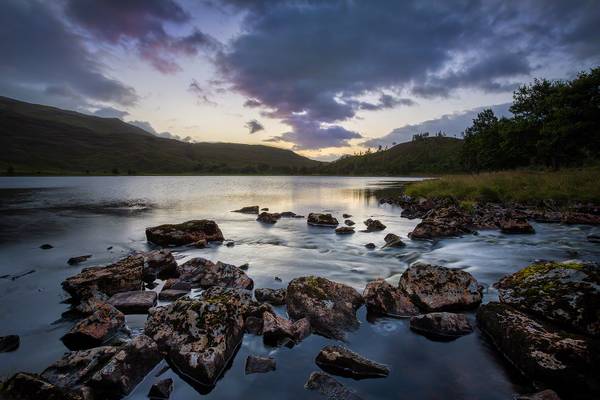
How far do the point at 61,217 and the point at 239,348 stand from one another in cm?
2979

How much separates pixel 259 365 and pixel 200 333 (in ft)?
4.14

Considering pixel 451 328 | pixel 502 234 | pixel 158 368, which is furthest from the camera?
pixel 502 234

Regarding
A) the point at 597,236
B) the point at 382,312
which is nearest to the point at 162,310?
the point at 382,312

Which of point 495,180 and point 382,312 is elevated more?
point 495,180

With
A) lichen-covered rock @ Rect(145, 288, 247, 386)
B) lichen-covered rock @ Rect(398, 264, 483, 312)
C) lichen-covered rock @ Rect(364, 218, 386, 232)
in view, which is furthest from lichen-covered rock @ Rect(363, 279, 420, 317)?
lichen-covered rock @ Rect(364, 218, 386, 232)

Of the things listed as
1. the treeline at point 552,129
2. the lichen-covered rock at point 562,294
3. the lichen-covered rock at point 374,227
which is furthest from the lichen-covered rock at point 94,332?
the treeline at point 552,129

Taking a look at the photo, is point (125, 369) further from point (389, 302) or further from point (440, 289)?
point (440, 289)

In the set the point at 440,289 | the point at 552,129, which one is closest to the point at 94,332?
the point at 440,289

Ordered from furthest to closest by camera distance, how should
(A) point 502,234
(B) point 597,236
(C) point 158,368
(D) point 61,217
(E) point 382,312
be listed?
(D) point 61,217, (A) point 502,234, (B) point 597,236, (E) point 382,312, (C) point 158,368

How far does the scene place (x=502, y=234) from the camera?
17578mm

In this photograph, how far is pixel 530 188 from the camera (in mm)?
29031

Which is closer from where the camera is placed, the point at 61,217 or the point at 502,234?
the point at 502,234

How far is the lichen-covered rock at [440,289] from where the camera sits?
7.64m

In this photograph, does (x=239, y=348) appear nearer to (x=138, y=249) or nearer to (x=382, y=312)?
(x=382, y=312)
